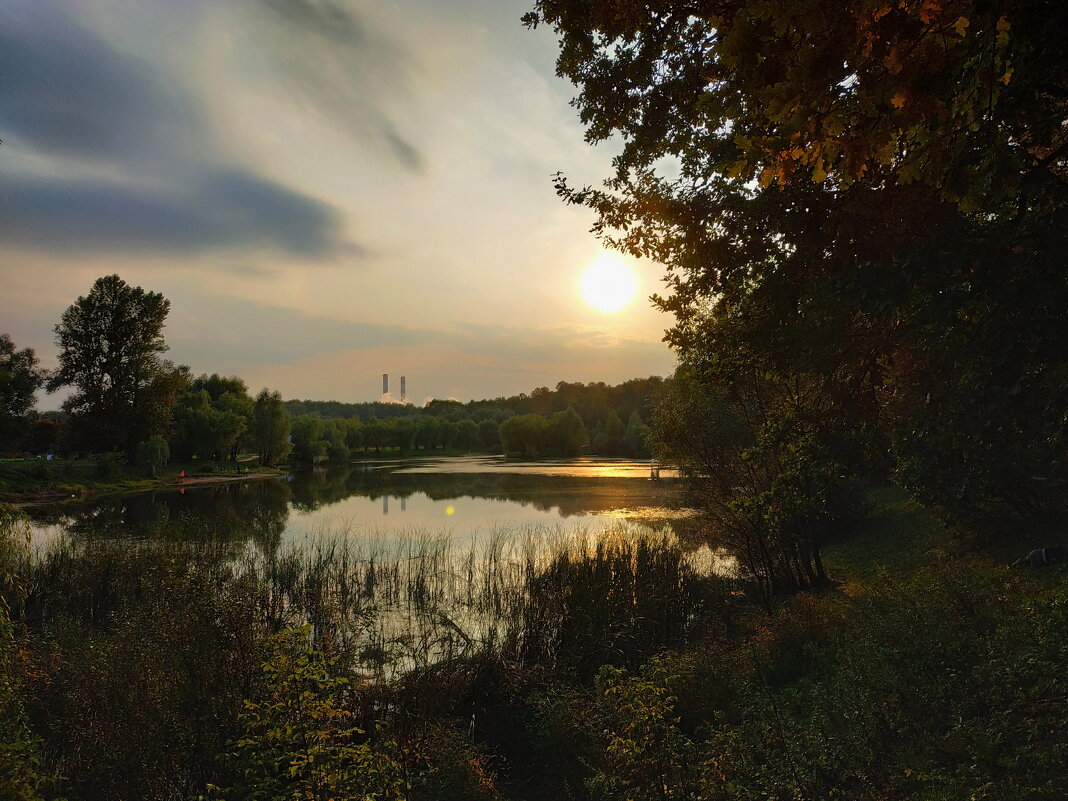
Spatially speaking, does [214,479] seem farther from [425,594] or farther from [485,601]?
[485,601]

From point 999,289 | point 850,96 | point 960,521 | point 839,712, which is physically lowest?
point 839,712

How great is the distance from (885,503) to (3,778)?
24.9m

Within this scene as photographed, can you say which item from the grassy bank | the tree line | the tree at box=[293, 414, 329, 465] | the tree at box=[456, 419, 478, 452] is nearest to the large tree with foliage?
Result: the tree line

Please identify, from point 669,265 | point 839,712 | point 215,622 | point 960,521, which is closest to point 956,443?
point 839,712

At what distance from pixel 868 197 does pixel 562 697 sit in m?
6.67

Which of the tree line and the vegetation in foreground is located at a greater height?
the tree line

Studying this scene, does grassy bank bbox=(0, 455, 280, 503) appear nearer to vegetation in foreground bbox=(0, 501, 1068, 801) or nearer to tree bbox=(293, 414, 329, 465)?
tree bbox=(293, 414, 329, 465)

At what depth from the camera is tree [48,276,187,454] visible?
49.5 m

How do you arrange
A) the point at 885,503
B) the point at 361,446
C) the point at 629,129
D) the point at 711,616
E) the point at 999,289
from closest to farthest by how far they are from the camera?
the point at 999,289, the point at 629,129, the point at 711,616, the point at 885,503, the point at 361,446

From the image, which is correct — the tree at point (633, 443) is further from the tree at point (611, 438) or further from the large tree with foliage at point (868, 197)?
the large tree with foliage at point (868, 197)

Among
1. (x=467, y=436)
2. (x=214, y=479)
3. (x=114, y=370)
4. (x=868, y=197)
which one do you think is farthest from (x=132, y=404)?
(x=467, y=436)

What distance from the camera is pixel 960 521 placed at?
12.7 meters

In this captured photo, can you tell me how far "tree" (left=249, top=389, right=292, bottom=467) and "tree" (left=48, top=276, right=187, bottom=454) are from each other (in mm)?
16604

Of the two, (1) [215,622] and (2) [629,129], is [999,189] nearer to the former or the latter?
(2) [629,129]
